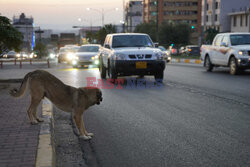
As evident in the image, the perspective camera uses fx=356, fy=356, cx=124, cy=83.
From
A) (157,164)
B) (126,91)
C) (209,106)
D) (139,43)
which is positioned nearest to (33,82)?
(157,164)

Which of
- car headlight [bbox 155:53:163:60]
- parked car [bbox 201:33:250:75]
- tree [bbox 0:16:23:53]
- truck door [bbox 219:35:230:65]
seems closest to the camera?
tree [bbox 0:16:23:53]

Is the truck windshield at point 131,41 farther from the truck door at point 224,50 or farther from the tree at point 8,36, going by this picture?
the truck door at point 224,50

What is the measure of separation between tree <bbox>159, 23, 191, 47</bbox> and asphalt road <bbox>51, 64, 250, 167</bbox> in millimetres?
67743

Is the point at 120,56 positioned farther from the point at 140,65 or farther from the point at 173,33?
the point at 173,33

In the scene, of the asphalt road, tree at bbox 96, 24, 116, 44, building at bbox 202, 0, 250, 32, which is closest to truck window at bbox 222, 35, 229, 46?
the asphalt road

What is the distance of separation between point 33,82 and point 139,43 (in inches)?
379

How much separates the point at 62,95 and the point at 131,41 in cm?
980

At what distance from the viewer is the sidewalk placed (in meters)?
4.05

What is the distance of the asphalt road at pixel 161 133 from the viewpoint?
452 centimetres

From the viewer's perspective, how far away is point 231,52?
17.5 meters

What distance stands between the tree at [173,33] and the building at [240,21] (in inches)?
462

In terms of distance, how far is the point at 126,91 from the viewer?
37.4ft

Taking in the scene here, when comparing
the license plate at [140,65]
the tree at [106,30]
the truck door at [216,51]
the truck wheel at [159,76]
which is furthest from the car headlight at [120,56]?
the tree at [106,30]

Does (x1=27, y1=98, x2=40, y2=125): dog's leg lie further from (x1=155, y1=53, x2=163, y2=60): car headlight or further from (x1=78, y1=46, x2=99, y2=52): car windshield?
(x1=78, y1=46, x2=99, y2=52): car windshield
